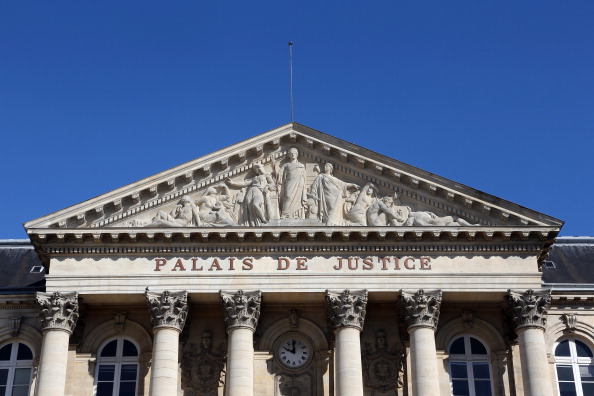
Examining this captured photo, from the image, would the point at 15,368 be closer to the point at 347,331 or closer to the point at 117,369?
the point at 117,369

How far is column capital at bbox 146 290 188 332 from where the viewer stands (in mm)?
34688

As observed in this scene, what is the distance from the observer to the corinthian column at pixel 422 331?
111 feet

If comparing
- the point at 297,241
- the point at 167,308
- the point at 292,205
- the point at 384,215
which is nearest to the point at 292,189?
the point at 292,205

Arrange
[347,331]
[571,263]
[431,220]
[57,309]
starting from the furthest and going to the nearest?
[571,263]
[431,220]
[57,309]
[347,331]

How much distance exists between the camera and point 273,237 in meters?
35.3

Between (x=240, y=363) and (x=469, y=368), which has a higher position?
(x=469, y=368)

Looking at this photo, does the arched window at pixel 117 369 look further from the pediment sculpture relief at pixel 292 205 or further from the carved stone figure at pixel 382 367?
the carved stone figure at pixel 382 367

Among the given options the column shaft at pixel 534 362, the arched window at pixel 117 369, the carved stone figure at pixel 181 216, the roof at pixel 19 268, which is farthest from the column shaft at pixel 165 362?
the column shaft at pixel 534 362

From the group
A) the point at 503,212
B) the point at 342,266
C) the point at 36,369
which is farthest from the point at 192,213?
the point at 503,212

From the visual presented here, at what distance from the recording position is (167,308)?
114 ft

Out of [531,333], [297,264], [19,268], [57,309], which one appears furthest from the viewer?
[19,268]

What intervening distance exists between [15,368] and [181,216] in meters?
7.76

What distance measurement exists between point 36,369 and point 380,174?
1334 centimetres

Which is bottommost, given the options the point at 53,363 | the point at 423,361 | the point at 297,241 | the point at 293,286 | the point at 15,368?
the point at 423,361
